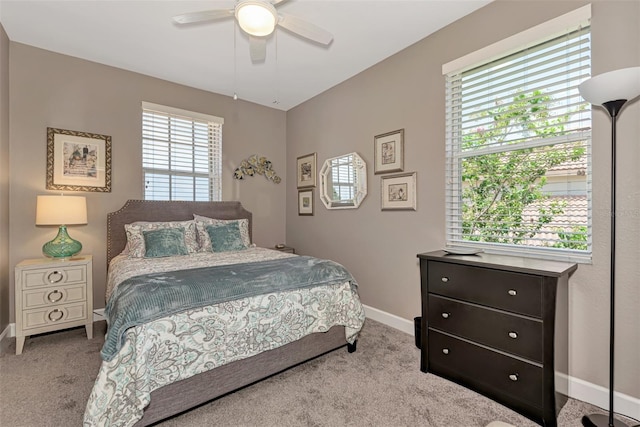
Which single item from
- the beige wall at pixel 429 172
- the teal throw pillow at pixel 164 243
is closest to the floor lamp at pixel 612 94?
the beige wall at pixel 429 172

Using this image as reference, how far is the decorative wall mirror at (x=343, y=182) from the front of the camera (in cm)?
359

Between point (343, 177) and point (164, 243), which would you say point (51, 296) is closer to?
point (164, 243)

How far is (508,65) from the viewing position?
2.37 meters

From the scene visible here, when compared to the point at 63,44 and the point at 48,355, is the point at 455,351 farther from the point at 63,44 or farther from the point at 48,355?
the point at 63,44

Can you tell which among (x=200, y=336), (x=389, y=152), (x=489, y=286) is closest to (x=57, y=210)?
(x=200, y=336)

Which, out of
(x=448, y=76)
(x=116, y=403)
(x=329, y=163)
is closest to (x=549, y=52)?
(x=448, y=76)

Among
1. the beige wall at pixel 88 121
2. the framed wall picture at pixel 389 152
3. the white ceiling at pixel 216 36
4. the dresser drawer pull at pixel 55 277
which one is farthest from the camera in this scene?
the framed wall picture at pixel 389 152

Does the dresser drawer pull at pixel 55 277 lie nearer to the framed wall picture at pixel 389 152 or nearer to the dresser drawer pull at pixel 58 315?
the dresser drawer pull at pixel 58 315

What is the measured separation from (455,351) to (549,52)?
2.19 meters

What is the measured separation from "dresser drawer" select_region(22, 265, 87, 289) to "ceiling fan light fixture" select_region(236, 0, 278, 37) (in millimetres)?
2610

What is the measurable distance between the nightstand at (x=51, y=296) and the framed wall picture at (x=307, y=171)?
8.78ft

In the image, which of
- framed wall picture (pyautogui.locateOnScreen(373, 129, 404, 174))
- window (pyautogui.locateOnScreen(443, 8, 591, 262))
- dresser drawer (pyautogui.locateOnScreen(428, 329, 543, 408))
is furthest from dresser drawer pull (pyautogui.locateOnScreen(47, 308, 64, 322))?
window (pyautogui.locateOnScreen(443, 8, 591, 262))

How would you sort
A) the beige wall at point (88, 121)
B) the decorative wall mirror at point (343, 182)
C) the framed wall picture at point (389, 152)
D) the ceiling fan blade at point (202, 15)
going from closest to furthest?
1. the ceiling fan blade at point (202, 15)
2. the beige wall at point (88, 121)
3. the framed wall picture at point (389, 152)
4. the decorative wall mirror at point (343, 182)

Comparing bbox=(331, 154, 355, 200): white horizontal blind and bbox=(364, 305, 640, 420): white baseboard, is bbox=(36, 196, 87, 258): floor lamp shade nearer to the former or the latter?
bbox=(331, 154, 355, 200): white horizontal blind
